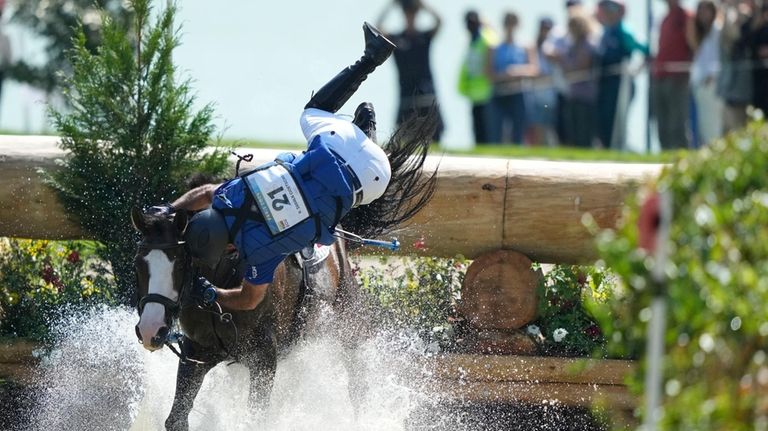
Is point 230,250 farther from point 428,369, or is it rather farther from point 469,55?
point 469,55

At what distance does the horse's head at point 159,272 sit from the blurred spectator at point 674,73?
609 cm

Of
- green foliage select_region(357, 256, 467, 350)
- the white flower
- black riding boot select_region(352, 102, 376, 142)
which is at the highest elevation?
black riding boot select_region(352, 102, 376, 142)

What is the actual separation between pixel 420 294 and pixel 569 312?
0.83 metres

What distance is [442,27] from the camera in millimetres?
12016

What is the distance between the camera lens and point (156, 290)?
6031 mm

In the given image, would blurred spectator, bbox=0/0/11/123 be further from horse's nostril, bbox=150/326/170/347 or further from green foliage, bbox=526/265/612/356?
horse's nostril, bbox=150/326/170/347

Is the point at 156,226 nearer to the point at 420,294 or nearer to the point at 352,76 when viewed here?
the point at 352,76

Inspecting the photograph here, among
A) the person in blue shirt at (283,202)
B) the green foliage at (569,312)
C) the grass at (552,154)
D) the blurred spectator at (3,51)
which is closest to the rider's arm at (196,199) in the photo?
the person in blue shirt at (283,202)

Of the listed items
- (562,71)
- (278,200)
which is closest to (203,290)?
(278,200)

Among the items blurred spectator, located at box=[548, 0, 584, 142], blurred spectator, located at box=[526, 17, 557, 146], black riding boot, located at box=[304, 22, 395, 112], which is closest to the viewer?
black riding boot, located at box=[304, 22, 395, 112]

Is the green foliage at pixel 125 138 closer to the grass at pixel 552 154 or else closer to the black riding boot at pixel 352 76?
the black riding boot at pixel 352 76

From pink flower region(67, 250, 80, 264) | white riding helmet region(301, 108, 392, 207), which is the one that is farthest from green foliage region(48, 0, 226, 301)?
white riding helmet region(301, 108, 392, 207)

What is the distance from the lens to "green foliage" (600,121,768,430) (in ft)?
10.5

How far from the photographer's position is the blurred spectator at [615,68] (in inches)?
456
